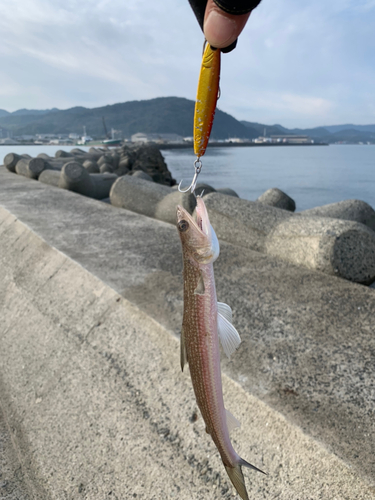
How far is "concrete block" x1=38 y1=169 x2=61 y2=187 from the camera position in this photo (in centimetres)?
1074

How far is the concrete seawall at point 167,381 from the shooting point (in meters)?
1.93

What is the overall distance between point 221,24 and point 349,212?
6.10 meters

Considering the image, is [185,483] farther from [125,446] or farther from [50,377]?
[50,377]

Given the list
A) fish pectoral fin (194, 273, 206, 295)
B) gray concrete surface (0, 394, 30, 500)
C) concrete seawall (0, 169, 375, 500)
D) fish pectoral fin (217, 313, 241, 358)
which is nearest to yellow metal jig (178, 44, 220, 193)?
fish pectoral fin (194, 273, 206, 295)

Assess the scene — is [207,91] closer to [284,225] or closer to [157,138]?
[284,225]

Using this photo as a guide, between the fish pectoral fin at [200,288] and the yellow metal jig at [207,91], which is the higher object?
the yellow metal jig at [207,91]

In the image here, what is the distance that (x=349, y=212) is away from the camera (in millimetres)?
6570

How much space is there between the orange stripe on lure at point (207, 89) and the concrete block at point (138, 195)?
578cm

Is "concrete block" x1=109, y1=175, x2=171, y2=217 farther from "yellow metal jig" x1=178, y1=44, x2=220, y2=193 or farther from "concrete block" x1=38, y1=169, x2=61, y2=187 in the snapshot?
"yellow metal jig" x1=178, y1=44, x2=220, y2=193

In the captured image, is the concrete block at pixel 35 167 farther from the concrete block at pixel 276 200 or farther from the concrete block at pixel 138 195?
the concrete block at pixel 276 200

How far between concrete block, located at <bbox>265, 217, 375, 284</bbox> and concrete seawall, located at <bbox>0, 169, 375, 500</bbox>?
0.30 m

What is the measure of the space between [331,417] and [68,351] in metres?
2.07

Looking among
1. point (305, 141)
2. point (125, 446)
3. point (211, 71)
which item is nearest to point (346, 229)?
point (125, 446)

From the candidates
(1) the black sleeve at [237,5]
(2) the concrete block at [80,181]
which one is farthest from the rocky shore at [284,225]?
(1) the black sleeve at [237,5]
